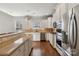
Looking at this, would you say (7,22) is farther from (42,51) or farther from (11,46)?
(11,46)

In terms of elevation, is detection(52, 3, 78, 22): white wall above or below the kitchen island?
above

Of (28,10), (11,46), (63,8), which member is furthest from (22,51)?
(63,8)

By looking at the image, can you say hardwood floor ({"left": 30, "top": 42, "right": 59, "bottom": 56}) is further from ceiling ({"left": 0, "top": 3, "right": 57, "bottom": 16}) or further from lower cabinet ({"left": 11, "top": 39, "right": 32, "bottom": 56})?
ceiling ({"left": 0, "top": 3, "right": 57, "bottom": 16})

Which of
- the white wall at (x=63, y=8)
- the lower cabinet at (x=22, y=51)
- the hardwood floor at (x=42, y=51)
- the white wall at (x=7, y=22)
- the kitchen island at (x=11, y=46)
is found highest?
the white wall at (x=63, y=8)

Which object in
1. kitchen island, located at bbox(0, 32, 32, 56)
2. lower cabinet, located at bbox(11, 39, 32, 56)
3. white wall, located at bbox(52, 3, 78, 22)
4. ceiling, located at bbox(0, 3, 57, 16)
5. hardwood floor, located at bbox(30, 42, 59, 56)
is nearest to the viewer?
kitchen island, located at bbox(0, 32, 32, 56)

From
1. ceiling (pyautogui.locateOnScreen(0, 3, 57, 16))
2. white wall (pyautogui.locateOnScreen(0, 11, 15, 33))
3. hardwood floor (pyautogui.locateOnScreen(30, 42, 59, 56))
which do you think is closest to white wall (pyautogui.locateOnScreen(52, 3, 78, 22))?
ceiling (pyautogui.locateOnScreen(0, 3, 57, 16))

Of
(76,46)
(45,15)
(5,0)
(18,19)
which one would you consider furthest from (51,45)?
(5,0)

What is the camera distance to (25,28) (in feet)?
9.21

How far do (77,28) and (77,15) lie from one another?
0.18 metres

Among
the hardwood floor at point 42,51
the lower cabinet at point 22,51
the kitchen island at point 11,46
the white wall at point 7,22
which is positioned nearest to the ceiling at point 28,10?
the white wall at point 7,22

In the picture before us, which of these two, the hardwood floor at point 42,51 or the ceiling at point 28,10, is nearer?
the ceiling at point 28,10

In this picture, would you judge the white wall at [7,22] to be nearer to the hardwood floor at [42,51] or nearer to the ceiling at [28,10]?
the ceiling at [28,10]

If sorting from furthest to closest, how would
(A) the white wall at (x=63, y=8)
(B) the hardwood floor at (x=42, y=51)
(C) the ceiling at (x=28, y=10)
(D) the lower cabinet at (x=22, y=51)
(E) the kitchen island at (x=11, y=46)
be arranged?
(B) the hardwood floor at (x=42, y=51)
(C) the ceiling at (x=28, y=10)
(A) the white wall at (x=63, y=8)
(D) the lower cabinet at (x=22, y=51)
(E) the kitchen island at (x=11, y=46)

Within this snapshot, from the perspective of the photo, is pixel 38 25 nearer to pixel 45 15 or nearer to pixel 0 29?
pixel 45 15
